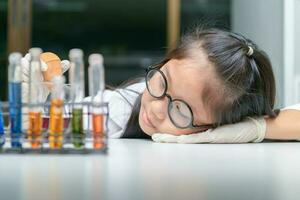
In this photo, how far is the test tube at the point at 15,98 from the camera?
23.5 inches

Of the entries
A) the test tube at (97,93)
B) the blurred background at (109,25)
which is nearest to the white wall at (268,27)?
the blurred background at (109,25)

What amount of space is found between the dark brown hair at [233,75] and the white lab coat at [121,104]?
2cm

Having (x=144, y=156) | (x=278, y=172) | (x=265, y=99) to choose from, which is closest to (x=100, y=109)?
(x=144, y=156)

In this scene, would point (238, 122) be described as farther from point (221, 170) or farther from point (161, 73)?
point (221, 170)

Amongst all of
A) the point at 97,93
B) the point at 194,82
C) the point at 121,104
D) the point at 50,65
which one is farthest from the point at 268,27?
the point at 97,93

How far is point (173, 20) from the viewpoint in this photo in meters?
3.80

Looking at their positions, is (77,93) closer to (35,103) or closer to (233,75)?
(35,103)

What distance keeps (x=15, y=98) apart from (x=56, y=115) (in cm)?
6

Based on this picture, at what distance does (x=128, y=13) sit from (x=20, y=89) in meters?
3.58

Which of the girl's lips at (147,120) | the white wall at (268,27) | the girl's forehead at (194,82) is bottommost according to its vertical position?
the girl's lips at (147,120)

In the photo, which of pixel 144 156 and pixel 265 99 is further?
pixel 265 99

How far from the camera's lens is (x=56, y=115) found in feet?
1.97

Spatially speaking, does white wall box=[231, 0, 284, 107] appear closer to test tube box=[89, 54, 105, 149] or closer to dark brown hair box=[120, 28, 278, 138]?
dark brown hair box=[120, 28, 278, 138]

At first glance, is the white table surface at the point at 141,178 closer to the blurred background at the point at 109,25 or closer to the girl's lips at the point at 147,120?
the girl's lips at the point at 147,120
